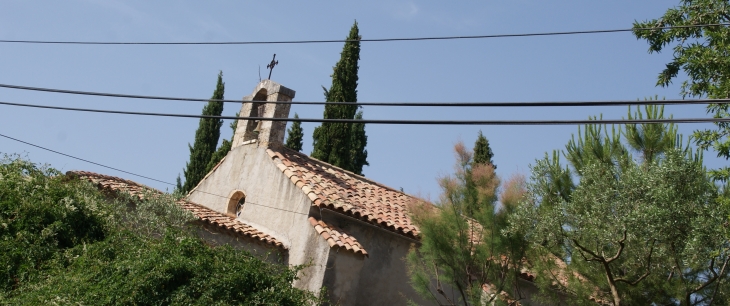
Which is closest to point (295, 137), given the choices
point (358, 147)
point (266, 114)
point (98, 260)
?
point (358, 147)

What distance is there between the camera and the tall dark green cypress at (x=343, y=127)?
2395 centimetres

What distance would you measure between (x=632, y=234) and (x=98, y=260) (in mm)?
7528

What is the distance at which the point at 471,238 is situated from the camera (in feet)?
41.8

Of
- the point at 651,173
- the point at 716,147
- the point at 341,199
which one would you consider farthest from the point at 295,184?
the point at 716,147

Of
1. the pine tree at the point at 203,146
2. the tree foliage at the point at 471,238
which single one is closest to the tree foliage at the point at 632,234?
the tree foliage at the point at 471,238

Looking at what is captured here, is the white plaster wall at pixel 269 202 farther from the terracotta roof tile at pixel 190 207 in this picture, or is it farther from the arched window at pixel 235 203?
the terracotta roof tile at pixel 190 207

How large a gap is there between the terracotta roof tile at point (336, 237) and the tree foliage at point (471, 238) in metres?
1.20

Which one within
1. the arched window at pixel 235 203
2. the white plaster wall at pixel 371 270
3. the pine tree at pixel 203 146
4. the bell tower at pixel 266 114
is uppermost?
the pine tree at pixel 203 146

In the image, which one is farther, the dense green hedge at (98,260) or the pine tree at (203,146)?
the pine tree at (203,146)

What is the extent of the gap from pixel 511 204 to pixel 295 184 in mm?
4445

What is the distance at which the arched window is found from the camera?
16.7 m

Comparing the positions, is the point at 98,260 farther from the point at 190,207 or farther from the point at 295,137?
the point at 295,137

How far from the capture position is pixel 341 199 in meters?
14.9

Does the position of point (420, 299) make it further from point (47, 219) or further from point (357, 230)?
point (47, 219)
